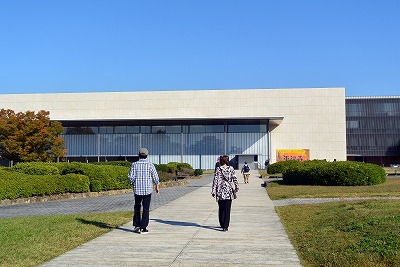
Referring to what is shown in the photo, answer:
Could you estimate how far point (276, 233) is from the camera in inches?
394

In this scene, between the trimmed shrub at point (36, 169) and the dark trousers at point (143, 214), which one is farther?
the trimmed shrub at point (36, 169)

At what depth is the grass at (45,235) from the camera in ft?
24.5

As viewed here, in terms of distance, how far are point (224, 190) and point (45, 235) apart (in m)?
3.74

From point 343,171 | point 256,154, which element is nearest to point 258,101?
point 256,154

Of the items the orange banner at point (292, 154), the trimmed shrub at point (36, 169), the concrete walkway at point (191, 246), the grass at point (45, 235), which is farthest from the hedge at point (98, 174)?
the orange banner at point (292, 154)

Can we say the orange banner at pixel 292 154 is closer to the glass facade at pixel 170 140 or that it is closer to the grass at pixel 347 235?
the glass facade at pixel 170 140

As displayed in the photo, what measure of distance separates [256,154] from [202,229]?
2643 inches

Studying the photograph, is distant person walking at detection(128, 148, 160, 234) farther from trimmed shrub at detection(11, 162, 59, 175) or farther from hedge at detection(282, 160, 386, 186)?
hedge at detection(282, 160, 386, 186)

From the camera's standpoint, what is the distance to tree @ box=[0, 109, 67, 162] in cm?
5122

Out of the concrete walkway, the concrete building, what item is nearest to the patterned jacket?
the concrete walkway

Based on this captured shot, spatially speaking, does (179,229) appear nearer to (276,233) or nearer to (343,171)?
(276,233)

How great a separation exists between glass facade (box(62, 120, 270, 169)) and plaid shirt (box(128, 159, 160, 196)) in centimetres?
6667

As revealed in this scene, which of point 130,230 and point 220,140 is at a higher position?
point 220,140

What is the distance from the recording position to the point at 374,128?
98.4 metres
